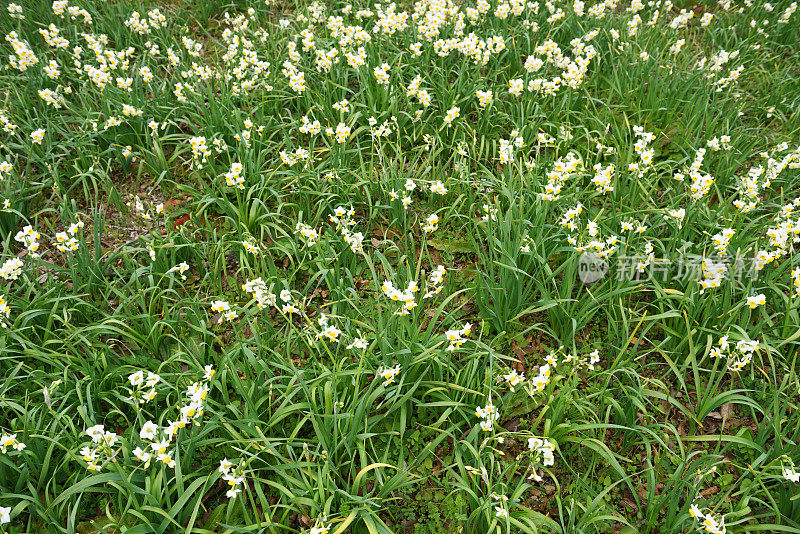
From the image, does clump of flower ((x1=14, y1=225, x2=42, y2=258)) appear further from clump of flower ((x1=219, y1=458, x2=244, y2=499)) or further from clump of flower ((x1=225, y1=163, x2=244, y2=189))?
clump of flower ((x1=219, y1=458, x2=244, y2=499))

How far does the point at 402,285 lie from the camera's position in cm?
269

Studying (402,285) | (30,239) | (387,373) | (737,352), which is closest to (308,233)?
(402,285)

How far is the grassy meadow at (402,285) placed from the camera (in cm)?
208

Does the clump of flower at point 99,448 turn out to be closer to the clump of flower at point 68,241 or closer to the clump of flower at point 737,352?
the clump of flower at point 68,241

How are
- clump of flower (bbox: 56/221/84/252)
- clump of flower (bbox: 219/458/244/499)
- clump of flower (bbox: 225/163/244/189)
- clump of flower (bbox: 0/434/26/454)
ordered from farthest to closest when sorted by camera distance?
clump of flower (bbox: 225/163/244/189) → clump of flower (bbox: 56/221/84/252) → clump of flower (bbox: 0/434/26/454) → clump of flower (bbox: 219/458/244/499)

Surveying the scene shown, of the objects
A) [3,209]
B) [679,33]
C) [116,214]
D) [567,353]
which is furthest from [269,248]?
[679,33]

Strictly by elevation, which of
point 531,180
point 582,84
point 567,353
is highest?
point 582,84

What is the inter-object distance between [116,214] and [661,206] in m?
3.66

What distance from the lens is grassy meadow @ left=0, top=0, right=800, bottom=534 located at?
208cm

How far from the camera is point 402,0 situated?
4910 millimetres

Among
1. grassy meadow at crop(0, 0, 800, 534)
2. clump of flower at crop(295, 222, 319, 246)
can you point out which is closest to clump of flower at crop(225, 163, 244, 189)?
grassy meadow at crop(0, 0, 800, 534)

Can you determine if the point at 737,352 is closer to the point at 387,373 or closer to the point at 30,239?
the point at 387,373

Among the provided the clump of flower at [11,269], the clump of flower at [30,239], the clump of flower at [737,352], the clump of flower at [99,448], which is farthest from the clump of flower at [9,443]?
the clump of flower at [737,352]

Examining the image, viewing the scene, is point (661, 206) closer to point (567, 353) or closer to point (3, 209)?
point (567, 353)
